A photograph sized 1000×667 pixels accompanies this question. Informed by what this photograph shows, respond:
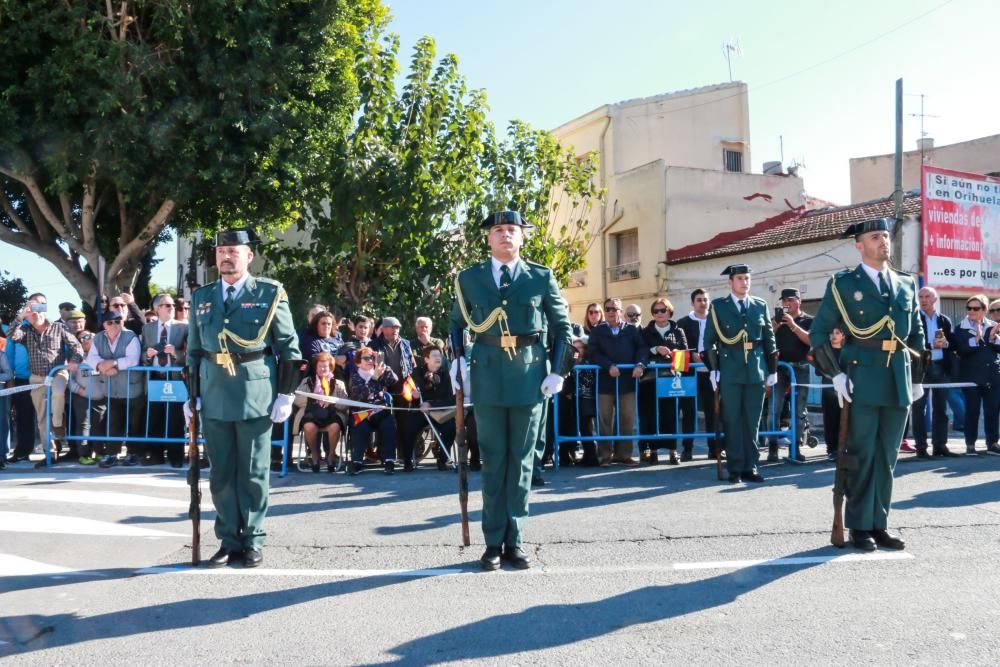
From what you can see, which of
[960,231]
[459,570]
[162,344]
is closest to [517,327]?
[459,570]

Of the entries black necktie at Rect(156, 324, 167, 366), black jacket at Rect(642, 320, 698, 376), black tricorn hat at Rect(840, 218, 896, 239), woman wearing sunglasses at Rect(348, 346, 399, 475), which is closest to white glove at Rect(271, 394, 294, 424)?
black tricorn hat at Rect(840, 218, 896, 239)

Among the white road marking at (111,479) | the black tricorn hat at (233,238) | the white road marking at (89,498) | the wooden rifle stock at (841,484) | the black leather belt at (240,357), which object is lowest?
the white road marking at (89,498)

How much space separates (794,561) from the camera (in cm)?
549

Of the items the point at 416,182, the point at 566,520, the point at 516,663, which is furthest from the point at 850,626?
the point at 416,182

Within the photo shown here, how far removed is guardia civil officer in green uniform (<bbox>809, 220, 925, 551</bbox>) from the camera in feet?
19.0

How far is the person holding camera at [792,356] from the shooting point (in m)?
10.6

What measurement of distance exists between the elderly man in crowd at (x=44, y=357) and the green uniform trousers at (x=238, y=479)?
5892 mm

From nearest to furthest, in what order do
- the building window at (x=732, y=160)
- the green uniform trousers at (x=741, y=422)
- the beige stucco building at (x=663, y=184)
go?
1. the green uniform trousers at (x=741, y=422)
2. the beige stucco building at (x=663, y=184)
3. the building window at (x=732, y=160)

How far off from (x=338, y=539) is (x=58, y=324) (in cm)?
643

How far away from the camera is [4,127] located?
14664mm

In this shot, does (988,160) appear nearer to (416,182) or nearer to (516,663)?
(416,182)

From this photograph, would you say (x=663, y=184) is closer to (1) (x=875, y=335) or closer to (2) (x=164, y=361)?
(2) (x=164, y=361)

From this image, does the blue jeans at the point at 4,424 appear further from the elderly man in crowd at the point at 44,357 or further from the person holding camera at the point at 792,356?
the person holding camera at the point at 792,356

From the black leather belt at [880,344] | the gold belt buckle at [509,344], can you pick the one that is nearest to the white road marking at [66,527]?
the gold belt buckle at [509,344]
